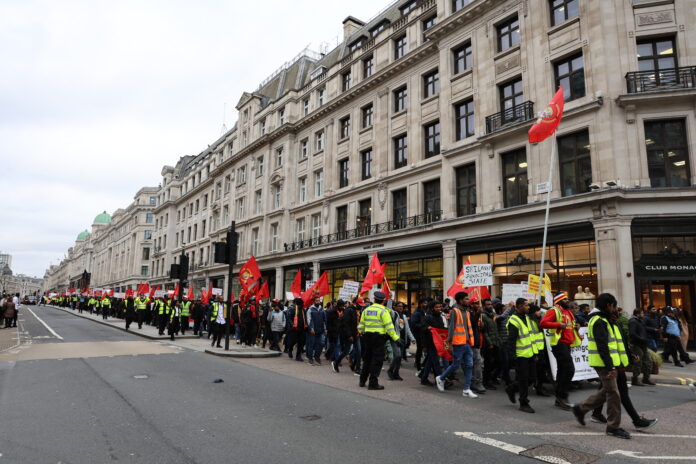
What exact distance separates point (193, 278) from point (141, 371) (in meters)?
40.2

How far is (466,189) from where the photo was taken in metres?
21.6

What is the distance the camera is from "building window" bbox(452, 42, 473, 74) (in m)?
22.4

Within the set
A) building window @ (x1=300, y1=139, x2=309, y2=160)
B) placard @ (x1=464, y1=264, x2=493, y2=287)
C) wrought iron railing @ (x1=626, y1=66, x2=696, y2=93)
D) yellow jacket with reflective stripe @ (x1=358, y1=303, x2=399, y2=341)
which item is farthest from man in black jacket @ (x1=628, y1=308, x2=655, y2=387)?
building window @ (x1=300, y1=139, x2=309, y2=160)

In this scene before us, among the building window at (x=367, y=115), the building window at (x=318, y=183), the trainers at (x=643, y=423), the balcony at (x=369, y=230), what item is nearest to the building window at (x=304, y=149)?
the building window at (x=318, y=183)

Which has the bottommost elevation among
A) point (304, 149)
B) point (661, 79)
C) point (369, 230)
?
point (369, 230)

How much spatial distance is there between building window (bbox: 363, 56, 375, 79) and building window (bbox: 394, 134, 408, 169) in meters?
5.74

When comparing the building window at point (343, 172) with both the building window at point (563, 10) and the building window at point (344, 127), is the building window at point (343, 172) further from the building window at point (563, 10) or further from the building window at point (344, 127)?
the building window at point (563, 10)

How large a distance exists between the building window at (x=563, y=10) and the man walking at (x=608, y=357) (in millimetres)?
16410

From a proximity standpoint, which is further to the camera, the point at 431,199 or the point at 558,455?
the point at 431,199

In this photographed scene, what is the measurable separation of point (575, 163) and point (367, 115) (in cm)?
1456

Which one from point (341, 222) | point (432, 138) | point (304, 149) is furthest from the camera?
point (304, 149)

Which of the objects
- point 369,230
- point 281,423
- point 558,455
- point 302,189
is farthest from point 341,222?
point 558,455

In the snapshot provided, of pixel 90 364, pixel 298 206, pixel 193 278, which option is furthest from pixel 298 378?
pixel 193 278

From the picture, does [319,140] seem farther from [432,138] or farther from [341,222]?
[432,138]
